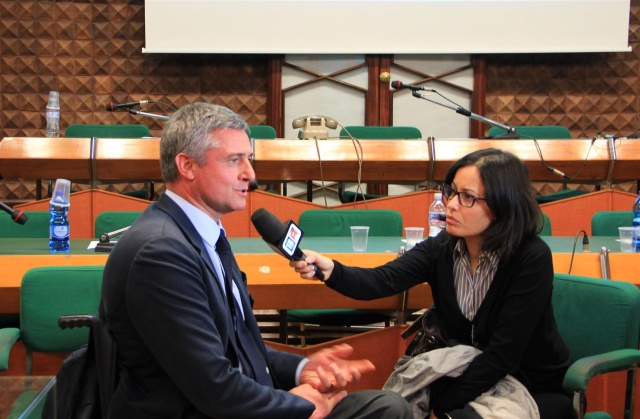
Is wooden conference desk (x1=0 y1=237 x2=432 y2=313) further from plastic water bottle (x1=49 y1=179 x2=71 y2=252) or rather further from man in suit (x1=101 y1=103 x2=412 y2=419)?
man in suit (x1=101 y1=103 x2=412 y2=419)

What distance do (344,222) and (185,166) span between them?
6.59 ft

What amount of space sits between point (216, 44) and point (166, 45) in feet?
1.48

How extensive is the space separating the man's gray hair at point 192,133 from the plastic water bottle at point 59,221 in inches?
56.8

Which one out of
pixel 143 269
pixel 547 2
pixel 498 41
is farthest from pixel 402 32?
pixel 143 269

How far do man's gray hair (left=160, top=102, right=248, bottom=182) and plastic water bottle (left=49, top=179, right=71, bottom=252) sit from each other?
144cm

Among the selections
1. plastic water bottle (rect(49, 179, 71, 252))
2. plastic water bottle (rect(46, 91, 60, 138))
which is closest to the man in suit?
plastic water bottle (rect(49, 179, 71, 252))

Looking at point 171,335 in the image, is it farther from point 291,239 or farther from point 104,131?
point 104,131

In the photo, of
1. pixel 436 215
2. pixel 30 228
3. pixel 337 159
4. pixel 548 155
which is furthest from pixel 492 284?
pixel 548 155

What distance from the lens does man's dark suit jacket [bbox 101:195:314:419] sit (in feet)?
5.01

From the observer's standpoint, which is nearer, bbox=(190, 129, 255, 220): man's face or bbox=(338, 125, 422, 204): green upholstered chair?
bbox=(190, 129, 255, 220): man's face

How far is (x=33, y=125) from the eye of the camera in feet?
24.4

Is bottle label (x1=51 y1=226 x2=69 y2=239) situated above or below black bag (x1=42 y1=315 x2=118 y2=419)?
above

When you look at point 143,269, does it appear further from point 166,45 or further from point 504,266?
point 166,45

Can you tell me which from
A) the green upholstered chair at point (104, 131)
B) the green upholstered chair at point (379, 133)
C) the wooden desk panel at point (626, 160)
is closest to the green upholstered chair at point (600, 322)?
the wooden desk panel at point (626, 160)
